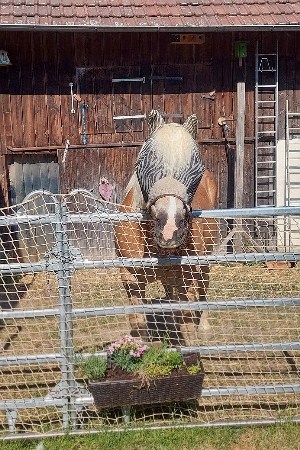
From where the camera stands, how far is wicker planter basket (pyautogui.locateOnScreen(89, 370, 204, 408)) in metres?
4.32

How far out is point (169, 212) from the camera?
12.4ft

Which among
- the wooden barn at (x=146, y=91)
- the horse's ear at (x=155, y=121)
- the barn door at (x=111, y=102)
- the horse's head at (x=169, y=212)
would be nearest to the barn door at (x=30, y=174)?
the wooden barn at (x=146, y=91)

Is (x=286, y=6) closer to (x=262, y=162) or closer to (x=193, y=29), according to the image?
(x=193, y=29)

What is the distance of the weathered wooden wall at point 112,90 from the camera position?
30.7 feet

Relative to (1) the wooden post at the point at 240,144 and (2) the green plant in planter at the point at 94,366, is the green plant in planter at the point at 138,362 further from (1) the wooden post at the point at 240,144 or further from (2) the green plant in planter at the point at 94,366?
(1) the wooden post at the point at 240,144

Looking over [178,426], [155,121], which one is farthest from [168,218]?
[178,426]

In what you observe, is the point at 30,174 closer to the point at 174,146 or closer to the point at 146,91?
the point at 146,91

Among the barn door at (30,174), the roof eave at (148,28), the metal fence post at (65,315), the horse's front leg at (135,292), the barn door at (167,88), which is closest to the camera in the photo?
the metal fence post at (65,315)

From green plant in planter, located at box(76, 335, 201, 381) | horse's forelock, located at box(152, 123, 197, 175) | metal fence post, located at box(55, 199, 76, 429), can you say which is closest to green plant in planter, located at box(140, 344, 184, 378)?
green plant in planter, located at box(76, 335, 201, 381)

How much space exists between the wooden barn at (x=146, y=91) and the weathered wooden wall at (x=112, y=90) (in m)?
0.02

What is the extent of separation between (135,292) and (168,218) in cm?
166

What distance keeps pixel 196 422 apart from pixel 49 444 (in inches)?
46.7

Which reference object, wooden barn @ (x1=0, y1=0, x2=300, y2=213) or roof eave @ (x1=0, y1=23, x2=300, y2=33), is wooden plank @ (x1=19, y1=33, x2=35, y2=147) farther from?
roof eave @ (x1=0, y1=23, x2=300, y2=33)

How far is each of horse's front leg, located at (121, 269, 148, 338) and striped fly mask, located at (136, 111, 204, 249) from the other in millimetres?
1186
